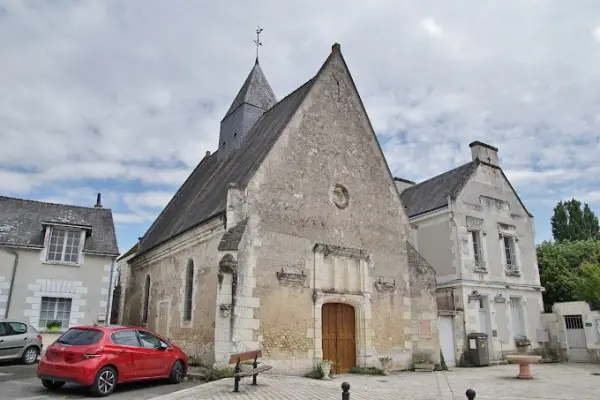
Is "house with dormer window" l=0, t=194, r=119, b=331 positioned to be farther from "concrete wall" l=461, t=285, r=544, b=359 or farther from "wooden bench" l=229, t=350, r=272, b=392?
"concrete wall" l=461, t=285, r=544, b=359

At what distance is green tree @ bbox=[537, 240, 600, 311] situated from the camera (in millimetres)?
22333

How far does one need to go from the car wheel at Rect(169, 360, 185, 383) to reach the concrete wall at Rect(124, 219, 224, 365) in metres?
0.87

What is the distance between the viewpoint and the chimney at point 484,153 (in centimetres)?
2109

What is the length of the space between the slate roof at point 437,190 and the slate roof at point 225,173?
7318mm

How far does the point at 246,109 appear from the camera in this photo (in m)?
19.1

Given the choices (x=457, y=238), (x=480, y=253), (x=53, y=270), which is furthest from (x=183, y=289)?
(x=480, y=253)

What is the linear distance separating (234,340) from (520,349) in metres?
13.8

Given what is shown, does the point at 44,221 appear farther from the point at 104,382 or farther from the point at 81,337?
the point at 104,382

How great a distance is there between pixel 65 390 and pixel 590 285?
1909cm

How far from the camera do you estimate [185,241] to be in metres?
14.2

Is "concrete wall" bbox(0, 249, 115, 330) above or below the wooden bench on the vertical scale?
above

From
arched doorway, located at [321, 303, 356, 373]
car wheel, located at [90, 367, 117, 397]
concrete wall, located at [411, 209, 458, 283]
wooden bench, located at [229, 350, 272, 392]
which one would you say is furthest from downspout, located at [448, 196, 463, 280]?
car wheel, located at [90, 367, 117, 397]

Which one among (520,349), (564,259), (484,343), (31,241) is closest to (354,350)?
(484,343)

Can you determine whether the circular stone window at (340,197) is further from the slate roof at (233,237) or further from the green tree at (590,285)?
the green tree at (590,285)
